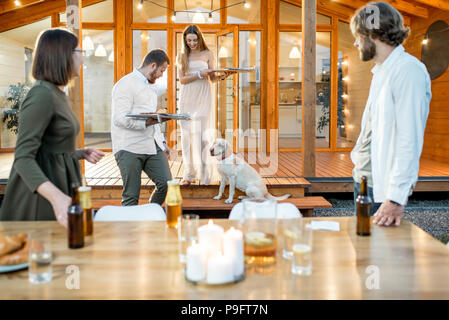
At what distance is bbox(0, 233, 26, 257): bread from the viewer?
1360mm

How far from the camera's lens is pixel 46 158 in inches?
76.1

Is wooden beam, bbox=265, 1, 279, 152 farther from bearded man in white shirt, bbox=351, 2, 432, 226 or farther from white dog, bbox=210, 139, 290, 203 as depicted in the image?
bearded man in white shirt, bbox=351, 2, 432, 226

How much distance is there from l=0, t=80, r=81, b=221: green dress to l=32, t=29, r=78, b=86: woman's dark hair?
44mm

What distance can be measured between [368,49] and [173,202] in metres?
1.09

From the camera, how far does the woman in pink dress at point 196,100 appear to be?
14.4 ft

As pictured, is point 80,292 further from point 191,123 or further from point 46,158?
point 191,123

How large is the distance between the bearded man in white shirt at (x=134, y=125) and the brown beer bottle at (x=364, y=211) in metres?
2.05

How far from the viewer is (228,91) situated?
25.3 feet

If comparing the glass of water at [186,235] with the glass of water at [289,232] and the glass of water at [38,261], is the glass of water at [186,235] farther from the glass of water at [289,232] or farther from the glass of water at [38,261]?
the glass of water at [38,261]

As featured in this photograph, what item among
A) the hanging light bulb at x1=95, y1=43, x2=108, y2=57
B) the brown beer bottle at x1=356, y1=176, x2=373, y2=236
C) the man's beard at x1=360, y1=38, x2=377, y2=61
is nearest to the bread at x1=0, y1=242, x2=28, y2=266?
the brown beer bottle at x1=356, y1=176, x2=373, y2=236

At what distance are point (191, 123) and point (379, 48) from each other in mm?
2915

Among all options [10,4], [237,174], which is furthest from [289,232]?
[10,4]
